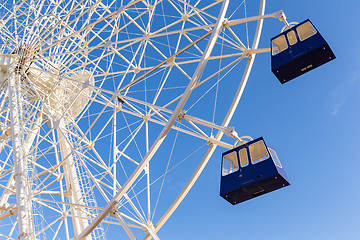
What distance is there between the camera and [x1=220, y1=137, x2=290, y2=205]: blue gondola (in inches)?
440

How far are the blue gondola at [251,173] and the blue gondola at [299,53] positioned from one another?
1919 millimetres

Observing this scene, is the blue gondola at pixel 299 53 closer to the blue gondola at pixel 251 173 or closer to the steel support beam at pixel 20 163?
the blue gondola at pixel 251 173

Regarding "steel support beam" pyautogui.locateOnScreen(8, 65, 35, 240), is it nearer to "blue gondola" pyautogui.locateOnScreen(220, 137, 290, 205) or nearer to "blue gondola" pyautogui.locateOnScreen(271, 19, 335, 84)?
"blue gondola" pyautogui.locateOnScreen(220, 137, 290, 205)

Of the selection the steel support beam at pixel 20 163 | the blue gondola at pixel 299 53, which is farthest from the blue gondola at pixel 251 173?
the steel support beam at pixel 20 163

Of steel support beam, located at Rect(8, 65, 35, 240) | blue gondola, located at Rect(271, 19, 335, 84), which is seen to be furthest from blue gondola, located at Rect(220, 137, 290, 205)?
steel support beam, located at Rect(8, 65, 35, 240)

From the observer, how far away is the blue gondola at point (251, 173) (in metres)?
11.2

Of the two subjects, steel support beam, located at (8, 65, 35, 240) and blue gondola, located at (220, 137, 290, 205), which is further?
steel support beam, located at (8, 65, 35, 240)

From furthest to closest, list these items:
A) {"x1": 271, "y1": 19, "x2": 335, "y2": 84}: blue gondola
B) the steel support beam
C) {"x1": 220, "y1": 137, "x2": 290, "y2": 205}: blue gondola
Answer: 1. the steel support beam
2. {"x1": 271, "y1": 19, "x2": 335, "y2": 84}: blue gondola
3. {"x1": 220, "y1": 137, "x2": 290, "y2": 205}: blue gondola

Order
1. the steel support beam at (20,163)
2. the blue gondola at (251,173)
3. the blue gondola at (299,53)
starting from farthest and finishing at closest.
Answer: the steel support beam at (20,163), the blue gondola at (299,53), the blue gondola at (251,173)

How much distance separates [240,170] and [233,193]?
61cm

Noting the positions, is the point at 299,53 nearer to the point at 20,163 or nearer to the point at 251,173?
the point at 251,173

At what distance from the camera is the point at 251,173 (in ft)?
37.4

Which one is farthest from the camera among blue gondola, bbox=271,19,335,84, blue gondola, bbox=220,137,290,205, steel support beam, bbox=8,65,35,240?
steel support beam, bbox=8,65,35,240

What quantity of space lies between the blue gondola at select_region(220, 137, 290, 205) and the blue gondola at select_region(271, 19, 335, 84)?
192 centimetres
